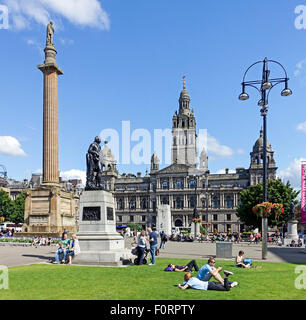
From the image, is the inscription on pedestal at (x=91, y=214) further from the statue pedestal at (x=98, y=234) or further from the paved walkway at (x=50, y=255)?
the paved walkway at (x=50, y=255)

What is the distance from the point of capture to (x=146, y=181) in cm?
11081

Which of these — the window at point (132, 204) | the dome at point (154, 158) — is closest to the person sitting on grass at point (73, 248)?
the window at point (132, 204)

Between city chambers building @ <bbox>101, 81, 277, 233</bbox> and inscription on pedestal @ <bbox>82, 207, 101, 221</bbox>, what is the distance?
76.3 metres

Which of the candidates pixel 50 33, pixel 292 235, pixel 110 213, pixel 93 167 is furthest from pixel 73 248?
pixel 292 235

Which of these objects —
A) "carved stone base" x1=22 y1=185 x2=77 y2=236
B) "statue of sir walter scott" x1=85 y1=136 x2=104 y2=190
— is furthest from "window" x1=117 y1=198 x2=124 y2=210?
"statue of sir walter scott" x1=85 y1=136 x2=104 y2=190

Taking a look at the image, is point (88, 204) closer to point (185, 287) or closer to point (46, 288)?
point (46, 288)

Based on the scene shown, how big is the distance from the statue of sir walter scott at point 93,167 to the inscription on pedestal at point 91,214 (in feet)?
3.39

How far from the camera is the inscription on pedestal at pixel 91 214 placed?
53.4ft

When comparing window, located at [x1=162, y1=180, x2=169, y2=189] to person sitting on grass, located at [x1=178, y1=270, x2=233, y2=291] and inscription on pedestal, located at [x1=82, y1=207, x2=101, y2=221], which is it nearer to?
inscription on pedestal, located at [x1=82, y1=207, x2=101, y2=221]

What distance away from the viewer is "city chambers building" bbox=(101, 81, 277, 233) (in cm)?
9800

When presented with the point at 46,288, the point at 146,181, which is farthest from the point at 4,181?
the point at 46,288

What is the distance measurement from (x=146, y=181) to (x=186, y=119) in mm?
24438
